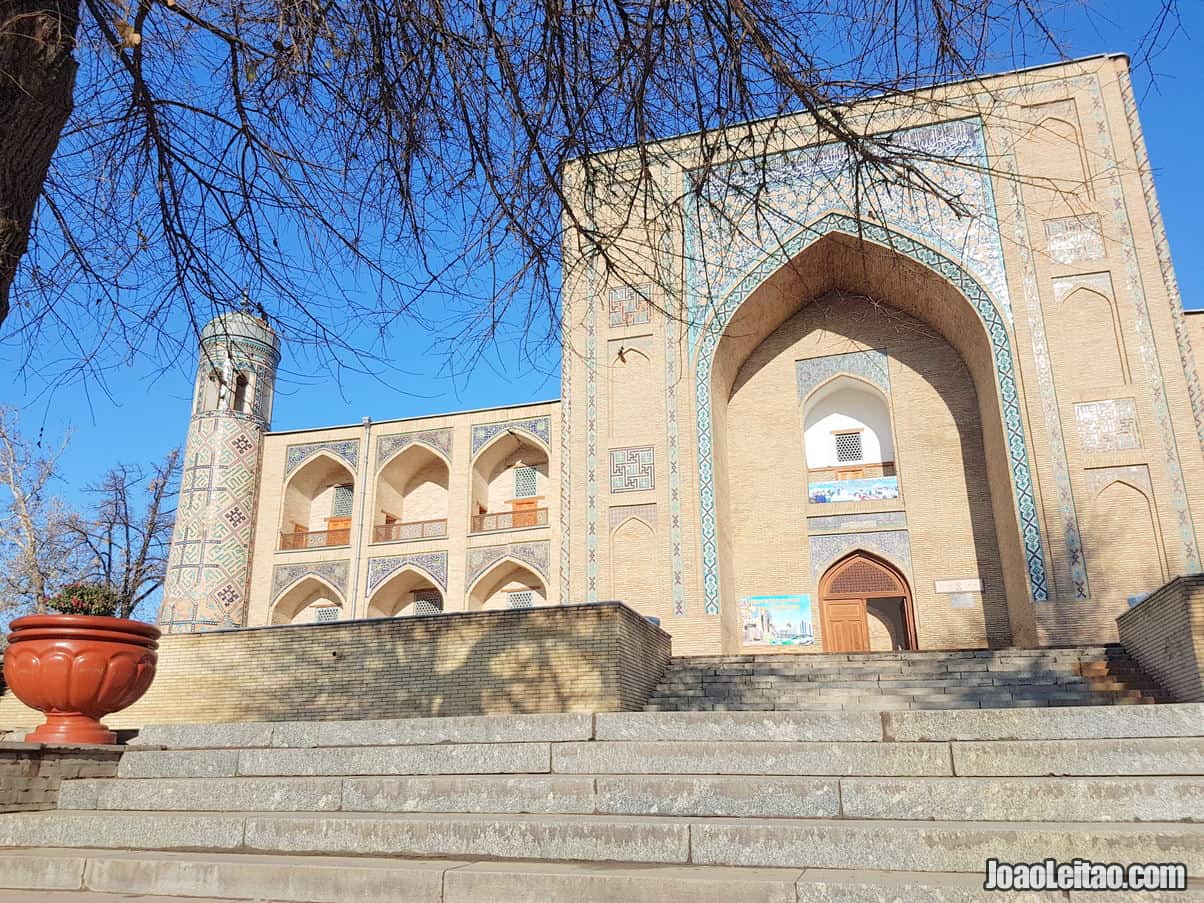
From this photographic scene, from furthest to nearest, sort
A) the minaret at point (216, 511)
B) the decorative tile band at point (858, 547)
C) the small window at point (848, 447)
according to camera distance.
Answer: the minaret at point (216, 511), the small window at point (848, 447), the decorative tile band at point (858, 547)

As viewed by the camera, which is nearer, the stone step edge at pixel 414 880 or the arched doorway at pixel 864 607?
the stone step edge at pixel 414 880

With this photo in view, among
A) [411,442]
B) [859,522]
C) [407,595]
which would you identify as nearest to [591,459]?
[859,522]

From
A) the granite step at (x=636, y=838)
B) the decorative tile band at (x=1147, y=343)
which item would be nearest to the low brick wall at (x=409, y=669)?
the granite step at (x=636, y=838)

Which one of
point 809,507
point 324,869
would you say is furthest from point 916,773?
point 809,507

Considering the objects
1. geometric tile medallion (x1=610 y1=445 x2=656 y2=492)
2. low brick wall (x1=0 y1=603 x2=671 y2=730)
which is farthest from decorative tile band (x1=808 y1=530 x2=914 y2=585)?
low brick wall (x1=0 y1=603 x2=671 y2=730)

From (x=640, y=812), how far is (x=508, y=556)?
12527 millimetres

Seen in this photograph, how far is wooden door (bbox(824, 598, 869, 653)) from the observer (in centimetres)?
1320

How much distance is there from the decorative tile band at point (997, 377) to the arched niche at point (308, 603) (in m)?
7.19

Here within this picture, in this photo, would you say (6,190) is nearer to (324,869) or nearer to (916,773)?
(324,869)

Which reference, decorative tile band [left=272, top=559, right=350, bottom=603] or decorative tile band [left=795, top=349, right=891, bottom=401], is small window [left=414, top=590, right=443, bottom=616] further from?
decorative tile band [left=795, top=349, right=891, bottom=401]

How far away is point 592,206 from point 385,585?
13.8m

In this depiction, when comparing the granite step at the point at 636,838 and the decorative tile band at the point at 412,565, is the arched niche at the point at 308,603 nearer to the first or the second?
the decorative tile band at the point at 412,565

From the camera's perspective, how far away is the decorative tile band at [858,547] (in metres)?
13.3

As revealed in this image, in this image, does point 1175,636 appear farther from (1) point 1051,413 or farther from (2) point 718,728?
(1) point 1051,413
